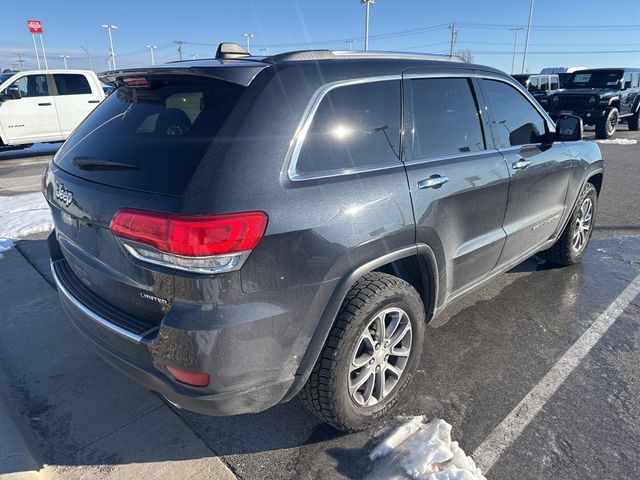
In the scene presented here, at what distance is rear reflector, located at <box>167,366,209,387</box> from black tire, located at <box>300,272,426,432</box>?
55 cm

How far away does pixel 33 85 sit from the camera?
11.4 meters

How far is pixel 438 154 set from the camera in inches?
106

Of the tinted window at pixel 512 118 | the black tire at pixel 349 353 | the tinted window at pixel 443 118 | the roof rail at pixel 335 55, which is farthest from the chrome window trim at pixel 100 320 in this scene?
the tinted window at pixel 512 118

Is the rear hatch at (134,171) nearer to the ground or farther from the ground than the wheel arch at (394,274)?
farther from the ground

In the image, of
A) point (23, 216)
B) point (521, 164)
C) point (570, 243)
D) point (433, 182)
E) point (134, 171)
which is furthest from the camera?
point (23, 216)

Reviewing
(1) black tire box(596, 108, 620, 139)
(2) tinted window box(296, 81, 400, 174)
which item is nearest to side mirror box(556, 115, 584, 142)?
(2) tinted window box(296, 81, 400, 174)

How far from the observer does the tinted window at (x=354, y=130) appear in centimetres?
207

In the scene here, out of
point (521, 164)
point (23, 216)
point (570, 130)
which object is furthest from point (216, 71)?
point (23, 216)

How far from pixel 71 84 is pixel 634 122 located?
18528 mm

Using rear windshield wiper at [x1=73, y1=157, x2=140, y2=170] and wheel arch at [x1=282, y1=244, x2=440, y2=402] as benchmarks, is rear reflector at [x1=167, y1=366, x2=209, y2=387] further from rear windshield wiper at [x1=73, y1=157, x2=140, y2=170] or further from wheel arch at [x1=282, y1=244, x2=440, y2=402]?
rear windshield wiper at [x1=73, y1=157, x2=140, y2=170]

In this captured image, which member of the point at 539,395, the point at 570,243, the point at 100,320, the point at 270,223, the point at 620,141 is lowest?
the point at 620,141

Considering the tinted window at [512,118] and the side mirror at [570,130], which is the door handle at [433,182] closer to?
the tinted window at [512,118]

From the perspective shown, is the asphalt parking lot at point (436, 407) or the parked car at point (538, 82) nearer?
the asphalt parking lot at point (436, 407)

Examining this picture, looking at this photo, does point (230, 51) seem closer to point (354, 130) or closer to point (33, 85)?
point (354, 130)
